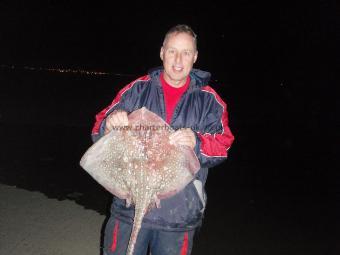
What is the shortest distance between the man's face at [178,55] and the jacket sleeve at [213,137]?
0.26m

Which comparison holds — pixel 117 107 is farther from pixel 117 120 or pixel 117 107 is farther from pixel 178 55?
pixel 178 55

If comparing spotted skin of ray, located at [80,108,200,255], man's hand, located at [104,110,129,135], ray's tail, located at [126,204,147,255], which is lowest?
ray's tail, located at [126,204,147,255]

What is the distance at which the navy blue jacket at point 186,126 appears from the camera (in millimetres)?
2545

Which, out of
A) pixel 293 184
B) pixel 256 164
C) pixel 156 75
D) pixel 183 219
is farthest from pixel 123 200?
pixel 256 164

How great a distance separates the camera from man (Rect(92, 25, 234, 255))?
2.56 metres

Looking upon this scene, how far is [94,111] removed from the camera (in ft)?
46.0

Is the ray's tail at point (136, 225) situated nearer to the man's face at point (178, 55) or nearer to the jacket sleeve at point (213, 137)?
the jacket sleeve at point (213, 137)

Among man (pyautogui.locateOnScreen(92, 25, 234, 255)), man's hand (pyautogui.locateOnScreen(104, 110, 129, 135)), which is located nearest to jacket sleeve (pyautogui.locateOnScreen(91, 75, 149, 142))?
man (pyautogui.locateOnScreen(92, 25, 234, 255))

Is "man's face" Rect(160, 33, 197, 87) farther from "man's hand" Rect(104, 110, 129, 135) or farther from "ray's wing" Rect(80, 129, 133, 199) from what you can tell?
"ray's wing" Rect(80, 129, 133, 199)

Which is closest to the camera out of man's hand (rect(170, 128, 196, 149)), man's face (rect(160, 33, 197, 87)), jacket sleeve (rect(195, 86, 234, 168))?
man's hand (rect(170, 128, 196, 149))

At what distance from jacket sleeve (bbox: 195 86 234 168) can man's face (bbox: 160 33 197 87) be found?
0.26 meters

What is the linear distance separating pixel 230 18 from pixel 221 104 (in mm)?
99347

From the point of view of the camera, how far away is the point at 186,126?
2.63 m

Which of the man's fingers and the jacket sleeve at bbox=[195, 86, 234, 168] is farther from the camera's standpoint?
the jacket sleeve at bbox=[195, 86, 234, 168]
